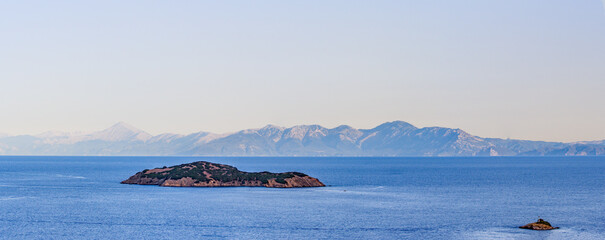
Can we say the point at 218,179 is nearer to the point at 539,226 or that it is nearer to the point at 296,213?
the point at 296,213

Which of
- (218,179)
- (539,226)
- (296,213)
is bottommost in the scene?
(539,226)

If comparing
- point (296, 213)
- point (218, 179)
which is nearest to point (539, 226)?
point (296, 213)

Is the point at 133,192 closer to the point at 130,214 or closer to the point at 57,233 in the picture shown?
the point at 130,214

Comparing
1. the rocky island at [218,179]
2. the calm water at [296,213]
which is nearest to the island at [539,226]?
the calm water at [296,213]

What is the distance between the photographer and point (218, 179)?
558ft

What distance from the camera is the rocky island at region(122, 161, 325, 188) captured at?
544 feet

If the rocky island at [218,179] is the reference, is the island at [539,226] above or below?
below

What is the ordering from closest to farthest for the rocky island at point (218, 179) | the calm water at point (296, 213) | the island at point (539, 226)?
1. the calm water at point (296, 213)
2. the island at point (539, 226)
3. the rocky island at point (218, 179)

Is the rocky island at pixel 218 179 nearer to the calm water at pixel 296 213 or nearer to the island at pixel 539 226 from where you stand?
the calm water at pixel 296 213

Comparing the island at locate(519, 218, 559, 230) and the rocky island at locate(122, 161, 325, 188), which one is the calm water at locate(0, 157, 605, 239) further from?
the rocky island at locate(122, 161, 325, 188)

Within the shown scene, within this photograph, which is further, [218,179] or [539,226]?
[218,179]

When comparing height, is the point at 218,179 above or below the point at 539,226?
above

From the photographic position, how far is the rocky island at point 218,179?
166m

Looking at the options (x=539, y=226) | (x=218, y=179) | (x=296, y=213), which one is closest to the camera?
(x=539, y=226)
